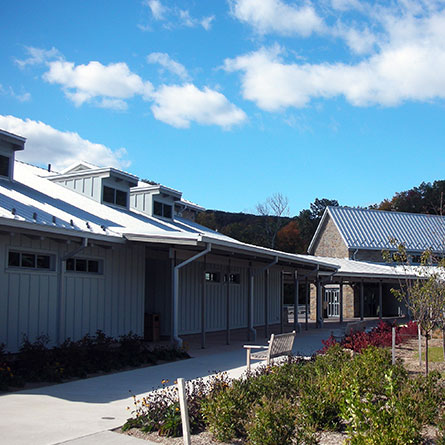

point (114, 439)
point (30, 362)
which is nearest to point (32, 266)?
point (30, 362)

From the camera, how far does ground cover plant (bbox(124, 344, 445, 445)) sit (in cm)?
526

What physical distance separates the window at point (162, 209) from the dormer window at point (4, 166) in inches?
279

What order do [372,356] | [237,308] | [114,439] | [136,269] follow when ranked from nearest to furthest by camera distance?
1. [114,439]
2. [372,356]
3. [136,269]
4. [237,308]

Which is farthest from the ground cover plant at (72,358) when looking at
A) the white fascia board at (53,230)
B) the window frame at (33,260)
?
the white fascia board at (53,230)

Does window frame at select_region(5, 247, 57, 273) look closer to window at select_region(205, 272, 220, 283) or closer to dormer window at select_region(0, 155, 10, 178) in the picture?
dormer window at select_region(0, 155, 10, 178)

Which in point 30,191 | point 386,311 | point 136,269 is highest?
point 30,191

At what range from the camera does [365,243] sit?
120ft

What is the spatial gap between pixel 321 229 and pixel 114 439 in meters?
34.5

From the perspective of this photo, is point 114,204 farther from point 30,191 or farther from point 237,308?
point 237,308

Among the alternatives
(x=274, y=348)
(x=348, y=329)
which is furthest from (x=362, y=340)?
(x=274, y=348)

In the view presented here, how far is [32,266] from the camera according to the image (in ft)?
37.6

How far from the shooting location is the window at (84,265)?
12430 mm

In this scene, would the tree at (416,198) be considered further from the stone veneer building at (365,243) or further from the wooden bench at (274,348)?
the wooden bench at (274,348)

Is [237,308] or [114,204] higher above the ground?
[114,204]
